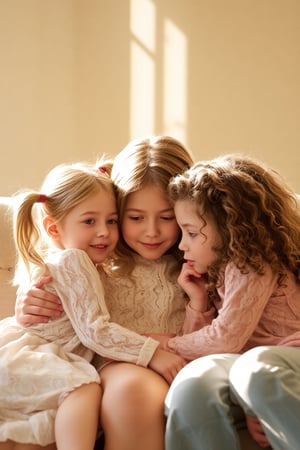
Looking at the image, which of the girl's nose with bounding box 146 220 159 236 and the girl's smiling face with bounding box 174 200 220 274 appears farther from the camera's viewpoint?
the girl's nose with bounding box 146 220 159 236

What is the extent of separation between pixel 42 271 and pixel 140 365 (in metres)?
0.36

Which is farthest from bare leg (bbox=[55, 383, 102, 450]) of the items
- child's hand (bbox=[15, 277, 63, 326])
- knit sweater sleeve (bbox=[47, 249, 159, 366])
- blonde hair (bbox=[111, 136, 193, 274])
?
blonde hair (bbox=[111, 136, 193, 274])

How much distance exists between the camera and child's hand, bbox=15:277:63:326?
1.75 meters

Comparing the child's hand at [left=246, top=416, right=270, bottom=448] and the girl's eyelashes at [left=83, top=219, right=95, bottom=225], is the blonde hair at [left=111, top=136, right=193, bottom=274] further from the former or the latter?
the child's hand at [left=246, top=416, right=270, bottom=448]

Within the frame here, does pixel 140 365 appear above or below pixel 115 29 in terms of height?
below

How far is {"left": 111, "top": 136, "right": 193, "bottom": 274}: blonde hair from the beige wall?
1.35m

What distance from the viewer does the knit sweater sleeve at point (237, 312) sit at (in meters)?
1.62

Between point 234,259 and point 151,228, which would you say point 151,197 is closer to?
point 151,228

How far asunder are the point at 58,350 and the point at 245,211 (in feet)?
1.91

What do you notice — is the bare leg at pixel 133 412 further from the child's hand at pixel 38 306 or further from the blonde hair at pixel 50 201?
the blonde hair at pixel 50 201

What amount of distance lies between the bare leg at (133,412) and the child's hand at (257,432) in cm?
19

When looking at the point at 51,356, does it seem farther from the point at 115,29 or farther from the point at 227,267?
the point at 115,29

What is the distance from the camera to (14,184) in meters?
3.36

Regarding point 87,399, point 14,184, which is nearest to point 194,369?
point 87,399
